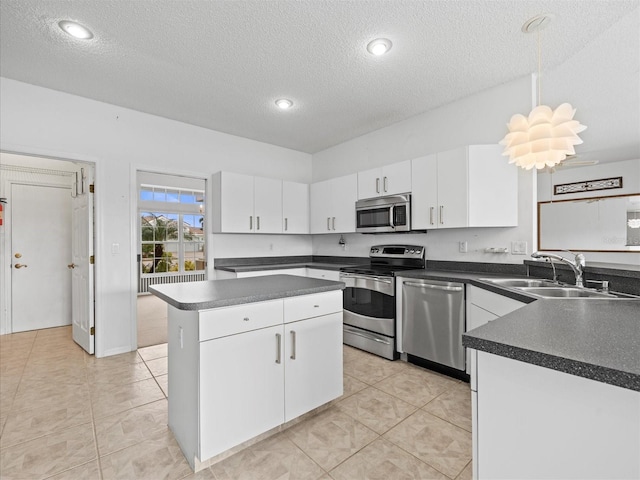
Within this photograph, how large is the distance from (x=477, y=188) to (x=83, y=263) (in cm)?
420

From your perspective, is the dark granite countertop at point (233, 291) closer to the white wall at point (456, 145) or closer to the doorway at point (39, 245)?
the white wall at point (456, 145)

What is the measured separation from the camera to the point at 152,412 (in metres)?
2.20

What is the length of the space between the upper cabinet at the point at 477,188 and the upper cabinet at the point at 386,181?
40 cm

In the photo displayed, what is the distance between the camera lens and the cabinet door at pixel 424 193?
3158 mm

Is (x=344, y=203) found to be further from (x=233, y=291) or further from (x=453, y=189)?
(x=233, y=291)

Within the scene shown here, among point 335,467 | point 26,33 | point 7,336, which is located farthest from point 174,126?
point 335,467

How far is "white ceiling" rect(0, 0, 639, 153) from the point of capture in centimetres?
198

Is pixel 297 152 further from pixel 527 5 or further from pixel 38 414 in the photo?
pixel 38 414

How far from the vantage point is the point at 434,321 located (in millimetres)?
2814

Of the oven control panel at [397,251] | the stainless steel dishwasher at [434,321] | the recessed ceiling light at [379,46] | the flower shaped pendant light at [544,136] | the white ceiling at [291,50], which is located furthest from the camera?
the oven control panel at [397,251]

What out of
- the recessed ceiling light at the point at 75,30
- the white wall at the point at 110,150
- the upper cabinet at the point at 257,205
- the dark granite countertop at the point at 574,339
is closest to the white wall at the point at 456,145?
the upper cabinet at the point at 257,205

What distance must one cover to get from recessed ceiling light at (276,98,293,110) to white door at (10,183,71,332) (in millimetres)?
3385

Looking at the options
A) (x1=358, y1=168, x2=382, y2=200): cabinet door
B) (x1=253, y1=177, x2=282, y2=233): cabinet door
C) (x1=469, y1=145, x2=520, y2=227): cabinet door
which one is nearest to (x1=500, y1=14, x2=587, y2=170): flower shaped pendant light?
(x1=469, y1=145, x2=520, y2=227): cabinet door

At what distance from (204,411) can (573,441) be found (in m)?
1.50
